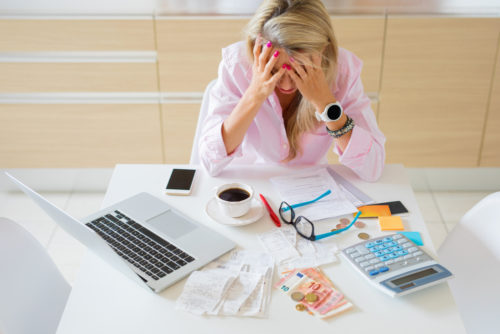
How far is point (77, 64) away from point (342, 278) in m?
1.97

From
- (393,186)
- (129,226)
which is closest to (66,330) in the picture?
(129,226)

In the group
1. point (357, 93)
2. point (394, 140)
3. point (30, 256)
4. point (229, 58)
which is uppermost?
point (229, 58)

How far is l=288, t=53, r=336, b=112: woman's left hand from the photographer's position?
1.55m

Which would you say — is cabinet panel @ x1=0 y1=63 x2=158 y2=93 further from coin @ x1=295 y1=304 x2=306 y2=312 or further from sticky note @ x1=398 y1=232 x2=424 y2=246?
coin @ x1=295 y1=304 x2=306 y2=312

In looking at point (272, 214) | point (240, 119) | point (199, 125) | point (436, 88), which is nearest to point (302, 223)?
point (272, 214)

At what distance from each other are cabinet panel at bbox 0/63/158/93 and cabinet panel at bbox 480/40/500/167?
5.62 feet

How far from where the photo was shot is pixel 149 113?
9.16 feet

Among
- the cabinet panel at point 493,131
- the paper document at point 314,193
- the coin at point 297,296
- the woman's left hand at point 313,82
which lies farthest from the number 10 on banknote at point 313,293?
the cabinet panel at point 493,131

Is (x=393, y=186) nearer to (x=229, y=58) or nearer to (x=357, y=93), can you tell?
(x=357, y=93)

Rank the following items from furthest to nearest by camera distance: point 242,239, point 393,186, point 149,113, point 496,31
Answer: point 149,113, point 496,31, point 393,186, point 242,239

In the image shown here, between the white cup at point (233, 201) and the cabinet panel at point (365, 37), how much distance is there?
144cm

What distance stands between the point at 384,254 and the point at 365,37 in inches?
65.0

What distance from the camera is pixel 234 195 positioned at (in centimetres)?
143

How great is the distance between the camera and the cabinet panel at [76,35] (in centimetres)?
261
